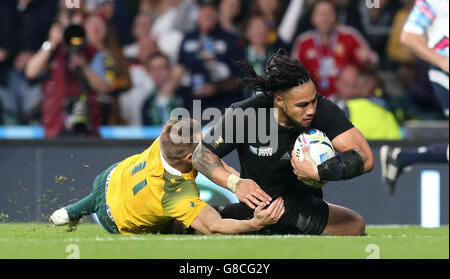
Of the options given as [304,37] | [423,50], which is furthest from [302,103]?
[304,37]

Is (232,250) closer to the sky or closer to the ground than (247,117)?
closer to the ground

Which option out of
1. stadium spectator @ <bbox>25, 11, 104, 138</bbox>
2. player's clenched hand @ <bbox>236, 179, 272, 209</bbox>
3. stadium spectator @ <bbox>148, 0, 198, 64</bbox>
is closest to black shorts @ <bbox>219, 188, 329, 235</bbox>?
player's clenched hand @ <bbox>236, 179, 272, 209</bbox>

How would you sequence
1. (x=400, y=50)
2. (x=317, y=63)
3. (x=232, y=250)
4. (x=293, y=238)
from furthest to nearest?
(x=400, y=50) < (x=317, y=63) < (x=293, y=238) < (x=232, y=250)

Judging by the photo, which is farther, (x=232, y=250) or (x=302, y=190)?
(x=302, y=190)

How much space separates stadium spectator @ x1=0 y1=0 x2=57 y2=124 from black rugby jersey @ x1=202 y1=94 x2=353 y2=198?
5.43m

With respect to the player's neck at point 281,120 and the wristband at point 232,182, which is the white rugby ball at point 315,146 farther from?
the wristband at point 232,182

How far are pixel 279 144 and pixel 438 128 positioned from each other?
442 cm

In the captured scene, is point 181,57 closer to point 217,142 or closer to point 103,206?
point 103,206

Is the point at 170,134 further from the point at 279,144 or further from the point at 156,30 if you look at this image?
the point at 156,30

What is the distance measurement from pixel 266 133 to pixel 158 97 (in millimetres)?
4994

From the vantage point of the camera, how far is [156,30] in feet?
42.0

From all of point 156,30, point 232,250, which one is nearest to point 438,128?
point 156,30

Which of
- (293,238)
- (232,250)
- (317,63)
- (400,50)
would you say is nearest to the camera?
(232,250)

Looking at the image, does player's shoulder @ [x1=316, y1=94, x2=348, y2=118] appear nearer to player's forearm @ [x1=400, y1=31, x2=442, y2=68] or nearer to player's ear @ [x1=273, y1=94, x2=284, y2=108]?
player's ear @ [x1=273, y1=94, x2=284, y2=108]
